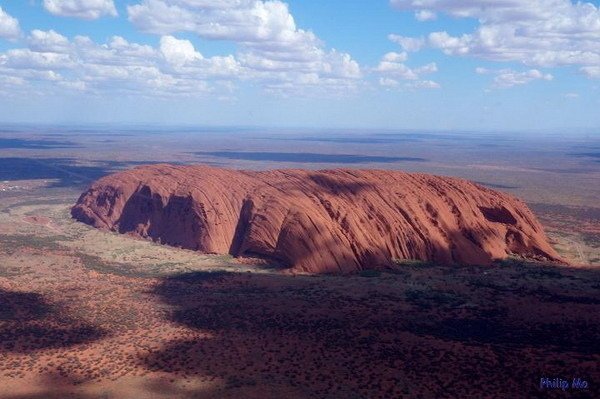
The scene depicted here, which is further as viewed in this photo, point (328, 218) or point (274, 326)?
point (328, 218)

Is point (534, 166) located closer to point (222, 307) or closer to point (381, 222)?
point (381, 222)

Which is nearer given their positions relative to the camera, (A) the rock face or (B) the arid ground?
(B) the arid ground

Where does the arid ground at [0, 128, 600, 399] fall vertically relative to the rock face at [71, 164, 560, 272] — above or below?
below

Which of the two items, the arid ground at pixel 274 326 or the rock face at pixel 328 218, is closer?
the arid ground at pixel 274 326

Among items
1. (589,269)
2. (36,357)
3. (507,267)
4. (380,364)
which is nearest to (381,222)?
(507,267)
